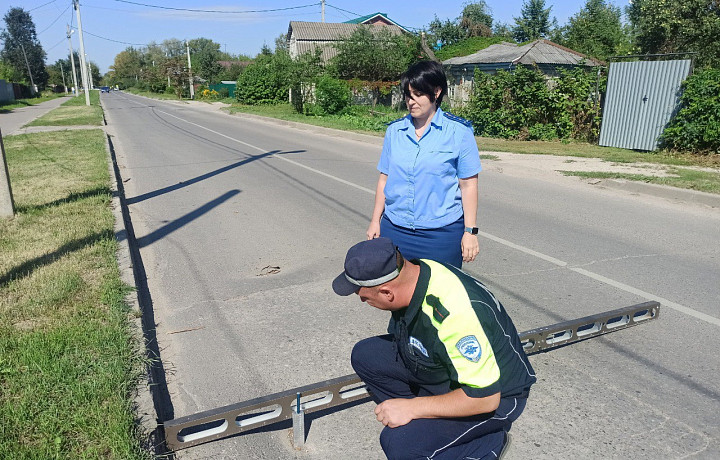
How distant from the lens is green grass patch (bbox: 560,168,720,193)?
898 centimetres

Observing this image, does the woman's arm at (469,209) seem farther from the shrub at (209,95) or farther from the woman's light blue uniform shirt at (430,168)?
the shrub at (209,95)

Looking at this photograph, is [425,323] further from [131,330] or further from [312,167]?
[312,167]

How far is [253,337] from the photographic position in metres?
4.08

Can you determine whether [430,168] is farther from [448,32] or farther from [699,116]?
[448,32]

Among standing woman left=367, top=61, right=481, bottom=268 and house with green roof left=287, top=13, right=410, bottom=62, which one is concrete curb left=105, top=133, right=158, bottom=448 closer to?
standing woman left=367, top=61, right=481, bottom=268

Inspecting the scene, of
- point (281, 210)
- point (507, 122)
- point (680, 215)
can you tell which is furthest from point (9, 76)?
point (680, 215)

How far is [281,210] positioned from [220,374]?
15.8 feet

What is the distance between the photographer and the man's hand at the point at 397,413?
2053 millimetres

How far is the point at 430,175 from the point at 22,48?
357 feet

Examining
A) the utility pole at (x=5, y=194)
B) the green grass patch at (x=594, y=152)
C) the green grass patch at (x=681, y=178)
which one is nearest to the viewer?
the utility pole at (x=5, y=194)

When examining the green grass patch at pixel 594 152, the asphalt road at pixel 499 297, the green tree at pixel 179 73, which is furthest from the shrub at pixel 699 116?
the green tree at pixel 179 73

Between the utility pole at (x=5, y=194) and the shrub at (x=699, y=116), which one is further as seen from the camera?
the shrub at (x=699, y=116)

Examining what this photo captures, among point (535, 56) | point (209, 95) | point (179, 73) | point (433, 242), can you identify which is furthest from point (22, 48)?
point (433, 242)

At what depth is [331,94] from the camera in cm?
2814
